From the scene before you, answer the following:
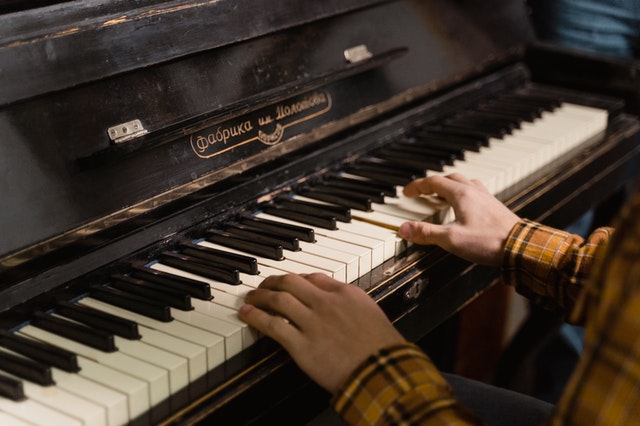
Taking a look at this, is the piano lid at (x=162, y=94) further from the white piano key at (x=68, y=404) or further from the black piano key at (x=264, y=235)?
the white piano key at (x=68, y=404)

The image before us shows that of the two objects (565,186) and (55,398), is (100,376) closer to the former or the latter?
(55,398)

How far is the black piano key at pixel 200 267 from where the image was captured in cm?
133

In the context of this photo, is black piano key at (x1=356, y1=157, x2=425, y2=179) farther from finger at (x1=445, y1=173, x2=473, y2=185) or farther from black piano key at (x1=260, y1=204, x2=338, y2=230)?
black piano key at (x1=260, y1=204, x2=338, y2=230)

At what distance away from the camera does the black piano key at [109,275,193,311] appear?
125 cm

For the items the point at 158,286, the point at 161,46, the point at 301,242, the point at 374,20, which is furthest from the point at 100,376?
the point at 374,20

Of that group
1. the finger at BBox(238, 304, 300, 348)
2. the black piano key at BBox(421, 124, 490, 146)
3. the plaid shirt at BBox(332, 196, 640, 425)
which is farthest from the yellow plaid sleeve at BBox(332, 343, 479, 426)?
the black piano key at BBox(421, 124, 490, 146)

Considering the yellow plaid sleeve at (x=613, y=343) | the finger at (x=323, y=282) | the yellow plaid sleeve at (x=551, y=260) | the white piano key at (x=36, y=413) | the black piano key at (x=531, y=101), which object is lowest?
the yellow plaid sleeve at (x=551, y=260)

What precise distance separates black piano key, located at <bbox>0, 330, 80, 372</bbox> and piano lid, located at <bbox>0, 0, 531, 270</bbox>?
13cm

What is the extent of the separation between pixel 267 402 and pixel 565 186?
3.65 feet

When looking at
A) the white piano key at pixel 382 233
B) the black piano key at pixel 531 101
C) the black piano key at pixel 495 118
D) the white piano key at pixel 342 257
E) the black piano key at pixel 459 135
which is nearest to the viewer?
the white piano key at pixel 342 257

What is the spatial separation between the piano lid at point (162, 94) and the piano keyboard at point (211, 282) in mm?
121

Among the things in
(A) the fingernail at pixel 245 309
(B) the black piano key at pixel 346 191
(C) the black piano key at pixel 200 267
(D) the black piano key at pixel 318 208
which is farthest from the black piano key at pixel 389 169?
(A) the fingernail at pixel 245 309

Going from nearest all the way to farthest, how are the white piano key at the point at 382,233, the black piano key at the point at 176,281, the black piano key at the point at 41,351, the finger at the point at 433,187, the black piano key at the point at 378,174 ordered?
the black piano key at the point at 41,351 < the black piano key at the point at 176,281 < the white piano key at the point at 382,233 < the finger at the point at 433,187 < the black piano key at the point at 378,174

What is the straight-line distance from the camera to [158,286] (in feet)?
4.29
